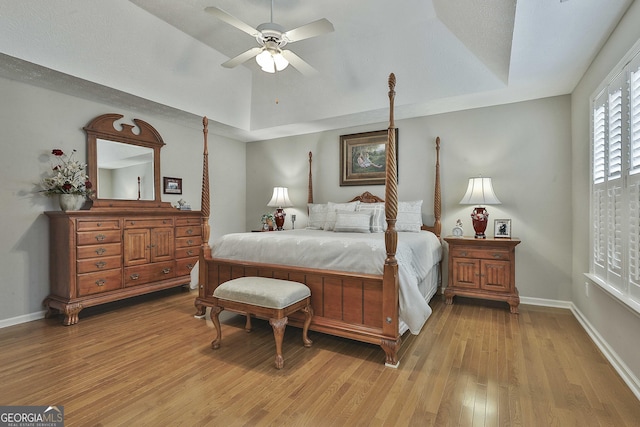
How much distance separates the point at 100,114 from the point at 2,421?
3.31 metres

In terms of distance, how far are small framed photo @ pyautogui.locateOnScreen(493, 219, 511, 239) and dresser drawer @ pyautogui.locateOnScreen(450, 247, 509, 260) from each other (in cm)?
35

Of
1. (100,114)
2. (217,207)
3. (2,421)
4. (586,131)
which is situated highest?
(100,114)

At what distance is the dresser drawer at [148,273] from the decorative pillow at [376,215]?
104 inches

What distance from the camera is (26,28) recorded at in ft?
8.92

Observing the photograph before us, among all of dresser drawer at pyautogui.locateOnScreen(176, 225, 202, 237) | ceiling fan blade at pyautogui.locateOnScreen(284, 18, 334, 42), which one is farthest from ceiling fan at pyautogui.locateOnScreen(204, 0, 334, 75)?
dresser drawer at pyautogui.locateOnScreen(176, 225, 202, 237)

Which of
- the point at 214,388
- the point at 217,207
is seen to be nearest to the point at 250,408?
the point at 214,388

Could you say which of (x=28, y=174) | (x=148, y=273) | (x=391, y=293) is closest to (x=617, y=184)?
(x=391, y=293)

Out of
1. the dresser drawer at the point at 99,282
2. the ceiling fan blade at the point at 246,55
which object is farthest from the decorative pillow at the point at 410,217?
the dresser drawer at the point at 99,282

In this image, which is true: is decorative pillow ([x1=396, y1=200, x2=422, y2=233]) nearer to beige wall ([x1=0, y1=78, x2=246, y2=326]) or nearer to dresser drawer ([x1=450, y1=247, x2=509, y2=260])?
dresser drawer ([x1=450, y1=247, x2=509, y2=260])

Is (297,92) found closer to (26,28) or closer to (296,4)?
(296,4)

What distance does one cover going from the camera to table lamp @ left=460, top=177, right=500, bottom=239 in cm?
376

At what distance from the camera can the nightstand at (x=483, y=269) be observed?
352cm

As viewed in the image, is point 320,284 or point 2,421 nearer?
point 2,421

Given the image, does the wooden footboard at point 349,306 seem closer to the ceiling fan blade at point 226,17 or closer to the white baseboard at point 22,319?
the ceiling fan blade at point 226,17
